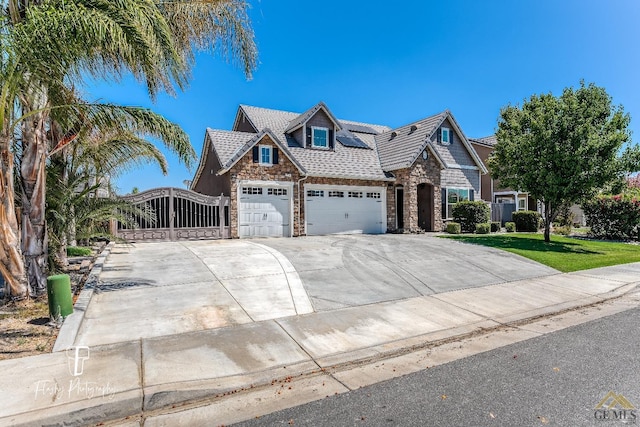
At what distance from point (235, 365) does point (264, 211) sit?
507 inches

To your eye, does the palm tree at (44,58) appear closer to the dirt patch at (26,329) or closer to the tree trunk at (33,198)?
the tree trunk at (33,198)

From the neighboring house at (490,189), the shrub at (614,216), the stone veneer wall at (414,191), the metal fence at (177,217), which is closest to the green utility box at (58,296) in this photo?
the metal fence at (177,217)

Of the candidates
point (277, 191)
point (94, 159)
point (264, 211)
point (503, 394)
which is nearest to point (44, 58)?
point (94, 159)

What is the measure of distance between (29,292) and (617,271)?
1578 cm

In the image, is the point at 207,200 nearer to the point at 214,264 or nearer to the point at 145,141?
the point at 145,141

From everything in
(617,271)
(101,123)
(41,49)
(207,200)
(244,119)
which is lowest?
(617,271)

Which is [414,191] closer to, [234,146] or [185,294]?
[234,146]

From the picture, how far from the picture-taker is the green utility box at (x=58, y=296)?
5.75 m

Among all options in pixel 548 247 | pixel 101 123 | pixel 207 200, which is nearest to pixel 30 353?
pixel 101 123

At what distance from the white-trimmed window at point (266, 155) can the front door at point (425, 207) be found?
9617 mm

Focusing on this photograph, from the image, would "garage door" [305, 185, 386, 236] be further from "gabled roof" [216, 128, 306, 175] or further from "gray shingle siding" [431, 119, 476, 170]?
"gray shingle siding" [431, 119, 476, 170]

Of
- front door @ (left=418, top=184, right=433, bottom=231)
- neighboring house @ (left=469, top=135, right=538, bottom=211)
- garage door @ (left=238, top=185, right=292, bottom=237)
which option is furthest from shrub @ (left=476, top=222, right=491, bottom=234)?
garage door @ (left=238, top=185, right=292, bottom=237)

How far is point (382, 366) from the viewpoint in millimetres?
4750

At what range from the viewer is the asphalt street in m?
3.49
